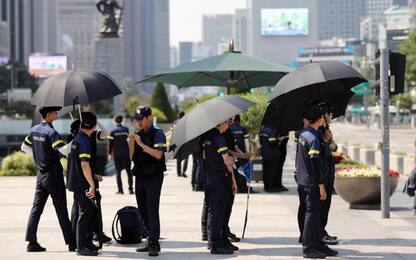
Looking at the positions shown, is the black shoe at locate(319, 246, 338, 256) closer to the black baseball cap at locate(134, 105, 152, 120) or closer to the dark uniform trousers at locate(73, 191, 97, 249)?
the black baseball cap at locate(134, 105, 152, 120)

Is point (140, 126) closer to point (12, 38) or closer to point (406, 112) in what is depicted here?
point (406, 112)

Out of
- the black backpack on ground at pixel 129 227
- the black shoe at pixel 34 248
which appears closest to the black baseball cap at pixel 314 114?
the black backpack on ground at pixel 129 227

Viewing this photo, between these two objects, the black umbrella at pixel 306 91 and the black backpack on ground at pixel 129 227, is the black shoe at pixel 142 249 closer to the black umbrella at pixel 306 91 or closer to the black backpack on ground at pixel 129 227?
the black backpack on ground at pixel 129 227

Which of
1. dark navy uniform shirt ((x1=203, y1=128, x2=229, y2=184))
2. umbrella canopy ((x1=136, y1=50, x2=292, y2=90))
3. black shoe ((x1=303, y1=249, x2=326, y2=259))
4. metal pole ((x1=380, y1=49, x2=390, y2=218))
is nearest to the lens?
black shoe ((x1=303, y1=249, x2=326, y2=259))

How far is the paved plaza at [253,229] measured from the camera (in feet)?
32.2

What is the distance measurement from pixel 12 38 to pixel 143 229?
148m

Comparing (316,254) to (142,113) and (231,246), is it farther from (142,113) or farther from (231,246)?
(142,113)

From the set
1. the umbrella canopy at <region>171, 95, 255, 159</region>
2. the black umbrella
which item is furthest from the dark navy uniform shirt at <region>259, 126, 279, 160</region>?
the umbrella canopy at <region>171, 95, 255, 159</region>

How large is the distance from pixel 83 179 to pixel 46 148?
2.20 feet

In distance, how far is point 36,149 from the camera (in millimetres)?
9922

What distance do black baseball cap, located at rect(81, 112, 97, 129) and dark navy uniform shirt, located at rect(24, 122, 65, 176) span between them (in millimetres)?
450

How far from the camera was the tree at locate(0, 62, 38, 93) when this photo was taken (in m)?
108

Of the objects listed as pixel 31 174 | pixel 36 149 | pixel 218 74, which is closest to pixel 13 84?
pixel 31 174

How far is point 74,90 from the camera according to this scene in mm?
9859
